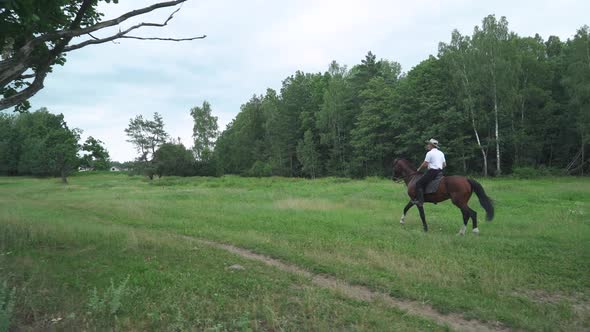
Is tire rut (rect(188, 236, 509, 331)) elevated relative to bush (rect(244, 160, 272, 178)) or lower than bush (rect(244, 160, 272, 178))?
lower

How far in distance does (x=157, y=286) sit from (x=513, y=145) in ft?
146

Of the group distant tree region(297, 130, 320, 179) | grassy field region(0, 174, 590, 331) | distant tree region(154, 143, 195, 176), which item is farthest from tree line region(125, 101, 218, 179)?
grassy field region(0, 174, 590, 331)

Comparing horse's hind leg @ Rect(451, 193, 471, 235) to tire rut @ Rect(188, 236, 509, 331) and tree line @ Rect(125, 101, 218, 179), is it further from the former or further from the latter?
tree line @ Rect(125, 101, 218, 179)

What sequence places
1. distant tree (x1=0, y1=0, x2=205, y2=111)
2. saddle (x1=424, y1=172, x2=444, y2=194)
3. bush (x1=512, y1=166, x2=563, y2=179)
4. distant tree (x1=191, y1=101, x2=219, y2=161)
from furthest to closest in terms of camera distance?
1. distant tree (x1=191, y1=101, x2=219, y2=161)
2. bush (x1=512, y1=166, x2=563, y2=179)
3. saddle (x1=424, y1=172, x2=444, y2=194)
4. distant tree (x1=0, y1=0, x2=205, y2=111)

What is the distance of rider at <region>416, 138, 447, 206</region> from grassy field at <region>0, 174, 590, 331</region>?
121 centimetres

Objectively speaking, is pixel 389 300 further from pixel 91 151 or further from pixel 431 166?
pixel 91 151

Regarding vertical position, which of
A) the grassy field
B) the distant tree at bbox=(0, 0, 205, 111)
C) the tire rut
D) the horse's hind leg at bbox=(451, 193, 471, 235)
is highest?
the distant tree at bbox=(0, 0, 205, 111)

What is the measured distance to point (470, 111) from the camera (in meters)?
42.2

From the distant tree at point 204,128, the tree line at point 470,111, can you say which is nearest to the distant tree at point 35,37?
the tree line at point 470,111

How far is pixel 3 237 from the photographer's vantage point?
30.2 feet

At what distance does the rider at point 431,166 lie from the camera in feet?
36.9

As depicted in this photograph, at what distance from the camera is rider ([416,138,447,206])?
1125 cm

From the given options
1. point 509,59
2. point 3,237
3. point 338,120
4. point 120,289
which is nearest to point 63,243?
point 3,237

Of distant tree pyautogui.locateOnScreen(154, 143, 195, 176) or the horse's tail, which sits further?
distant tree pyautogui.locateOnScreen(154, 143, 195, 176)
